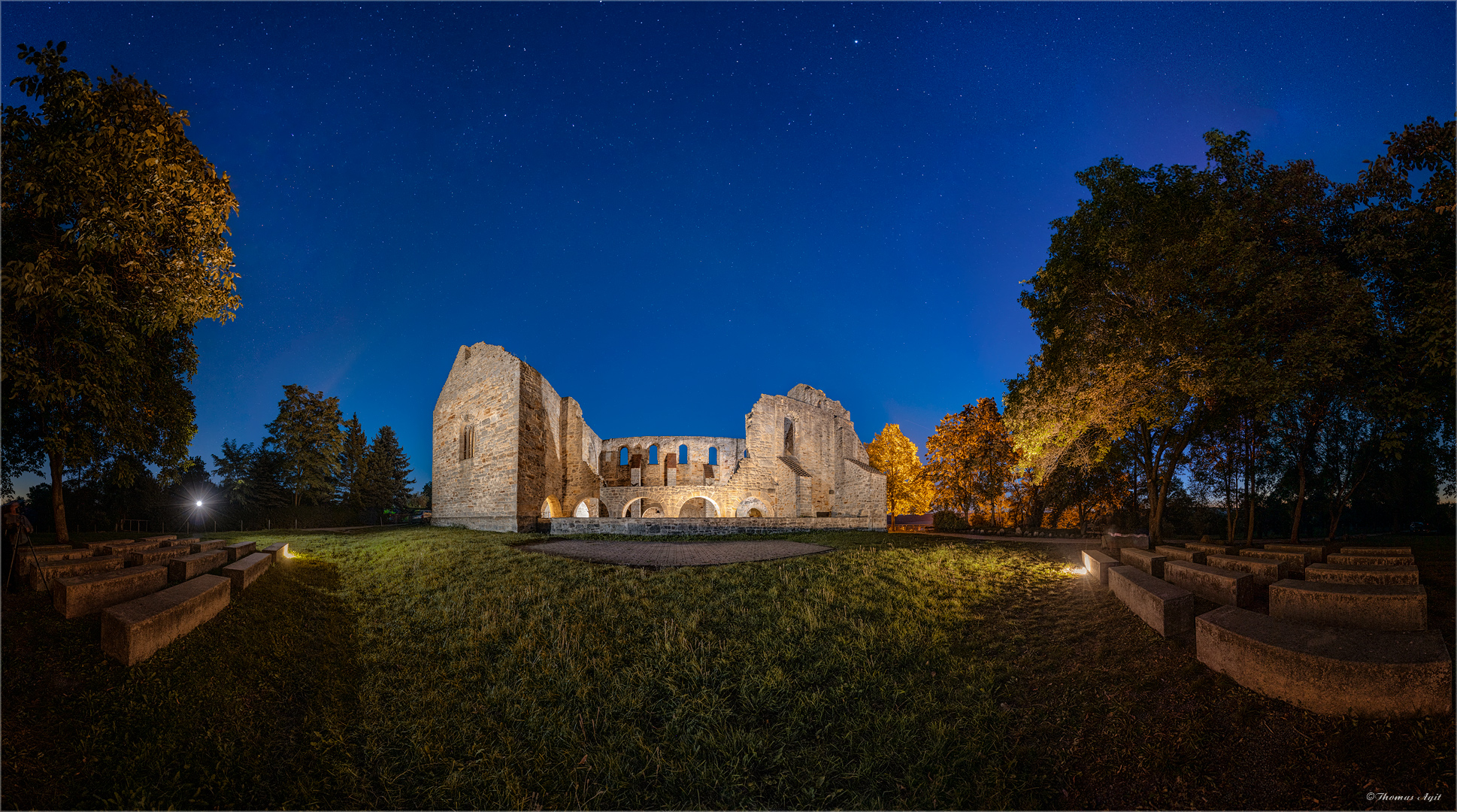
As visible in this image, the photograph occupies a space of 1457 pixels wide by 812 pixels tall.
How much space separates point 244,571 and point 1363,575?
11872mm

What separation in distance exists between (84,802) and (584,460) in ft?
81.0

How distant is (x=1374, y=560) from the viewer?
5.75 m

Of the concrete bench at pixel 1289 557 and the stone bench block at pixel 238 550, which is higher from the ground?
the concrete bench at pixel 1289 557

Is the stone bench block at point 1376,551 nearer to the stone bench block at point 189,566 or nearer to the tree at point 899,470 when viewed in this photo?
the stone bench block at point 189,566

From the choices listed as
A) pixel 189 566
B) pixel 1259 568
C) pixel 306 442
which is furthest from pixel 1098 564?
pixel 306 442

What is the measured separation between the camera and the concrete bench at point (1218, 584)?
462cm

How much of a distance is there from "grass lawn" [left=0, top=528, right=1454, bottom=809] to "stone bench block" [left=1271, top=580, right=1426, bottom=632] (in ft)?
2.09

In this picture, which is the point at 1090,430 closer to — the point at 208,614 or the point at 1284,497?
the point at 208,614

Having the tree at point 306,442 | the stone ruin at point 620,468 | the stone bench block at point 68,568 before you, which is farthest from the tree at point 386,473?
the stone bench block at point 68,568

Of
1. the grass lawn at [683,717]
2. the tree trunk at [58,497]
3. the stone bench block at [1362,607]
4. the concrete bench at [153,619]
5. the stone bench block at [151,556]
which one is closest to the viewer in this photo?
the grass lawn at [683,717]

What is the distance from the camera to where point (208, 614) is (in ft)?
17.3

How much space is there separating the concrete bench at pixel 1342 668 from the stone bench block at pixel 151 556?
10.7 metres

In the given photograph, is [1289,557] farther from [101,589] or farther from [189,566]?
[189,566]

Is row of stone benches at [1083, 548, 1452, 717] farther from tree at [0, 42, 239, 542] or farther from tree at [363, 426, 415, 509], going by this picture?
tree at [363, 426, 415, 509]
